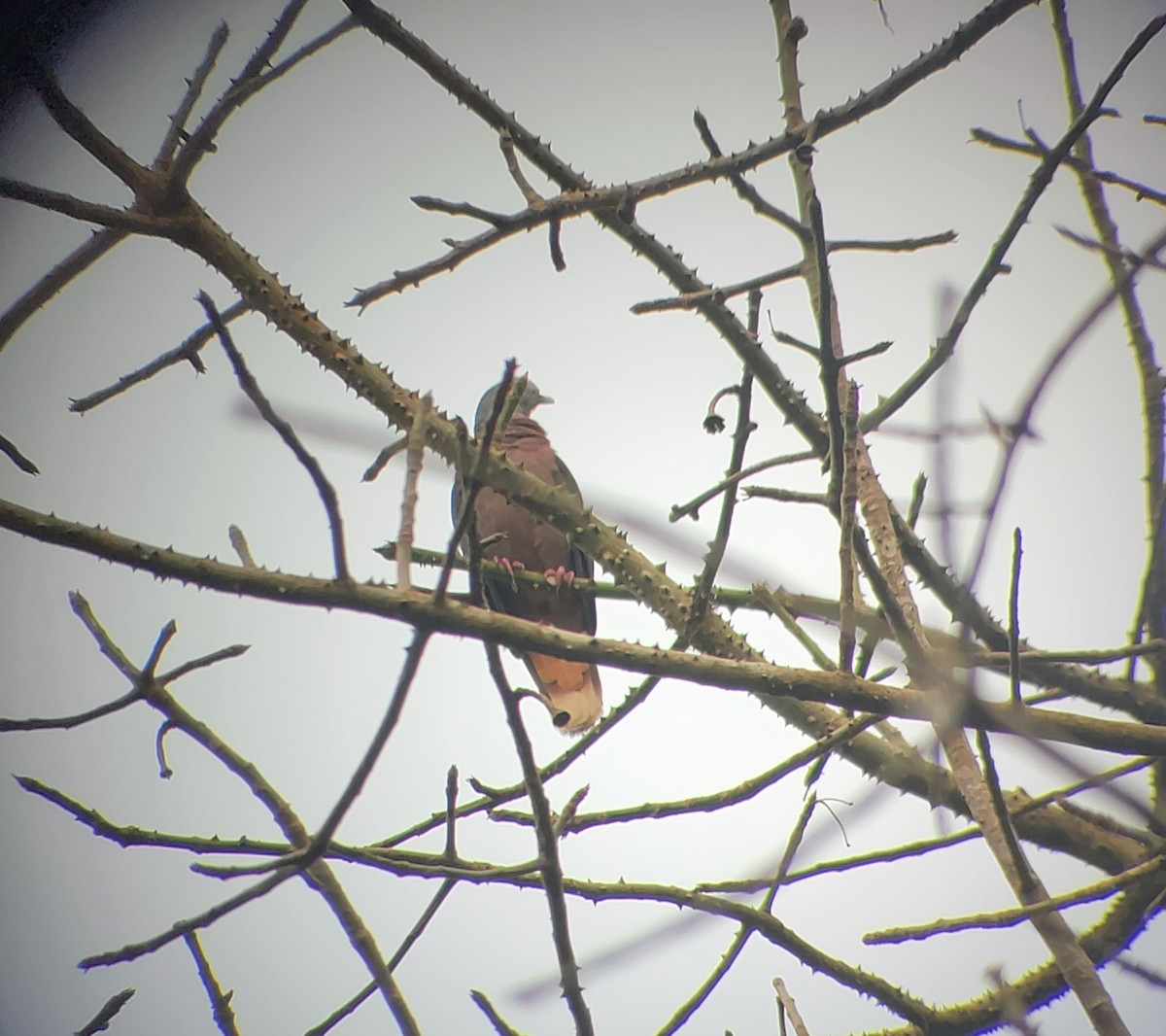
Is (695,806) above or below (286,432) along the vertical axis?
below

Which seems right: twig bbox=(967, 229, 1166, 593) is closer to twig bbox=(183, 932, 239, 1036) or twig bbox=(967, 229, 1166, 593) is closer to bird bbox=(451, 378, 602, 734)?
twig bbox=(183, 932, 239, 1036)

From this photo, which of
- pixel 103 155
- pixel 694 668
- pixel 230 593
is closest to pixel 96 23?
pixel 103 155

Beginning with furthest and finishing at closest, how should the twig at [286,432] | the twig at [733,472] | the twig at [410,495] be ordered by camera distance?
the twig at [733,472]
the twig at [410,495]
the twig at [286,432]

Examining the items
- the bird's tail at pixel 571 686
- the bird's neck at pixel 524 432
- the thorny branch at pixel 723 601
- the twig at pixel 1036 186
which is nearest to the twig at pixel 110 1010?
the thorny branch at pixel 723 601

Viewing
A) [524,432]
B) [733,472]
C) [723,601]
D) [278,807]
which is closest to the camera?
[733,472]

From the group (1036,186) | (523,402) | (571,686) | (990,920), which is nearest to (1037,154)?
(1036,186)

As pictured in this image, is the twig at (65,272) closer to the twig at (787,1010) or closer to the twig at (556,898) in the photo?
the twig at (556,898)

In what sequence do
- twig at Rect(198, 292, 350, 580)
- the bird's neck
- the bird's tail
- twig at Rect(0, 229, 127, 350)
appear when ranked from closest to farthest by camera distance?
twig at Rect(198, 292, 350, 580)
twig at Rect(0, 229, 127, 350)
the bird's tail
the bird's neck

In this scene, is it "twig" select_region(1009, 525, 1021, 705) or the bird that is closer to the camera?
"twig" select_region(1009, 525, 1021, 705)

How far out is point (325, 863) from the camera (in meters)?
1.81

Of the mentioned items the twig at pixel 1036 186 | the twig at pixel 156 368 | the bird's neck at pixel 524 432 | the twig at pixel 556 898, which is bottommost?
the twig at pixel 556 898

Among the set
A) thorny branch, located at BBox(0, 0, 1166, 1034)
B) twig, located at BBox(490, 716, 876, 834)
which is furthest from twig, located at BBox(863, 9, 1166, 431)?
twig, located at BBox(490, 716, 876, 834)

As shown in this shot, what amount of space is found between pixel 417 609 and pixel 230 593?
0.21 meters

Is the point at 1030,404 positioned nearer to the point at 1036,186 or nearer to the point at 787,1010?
the point at 1036,186
